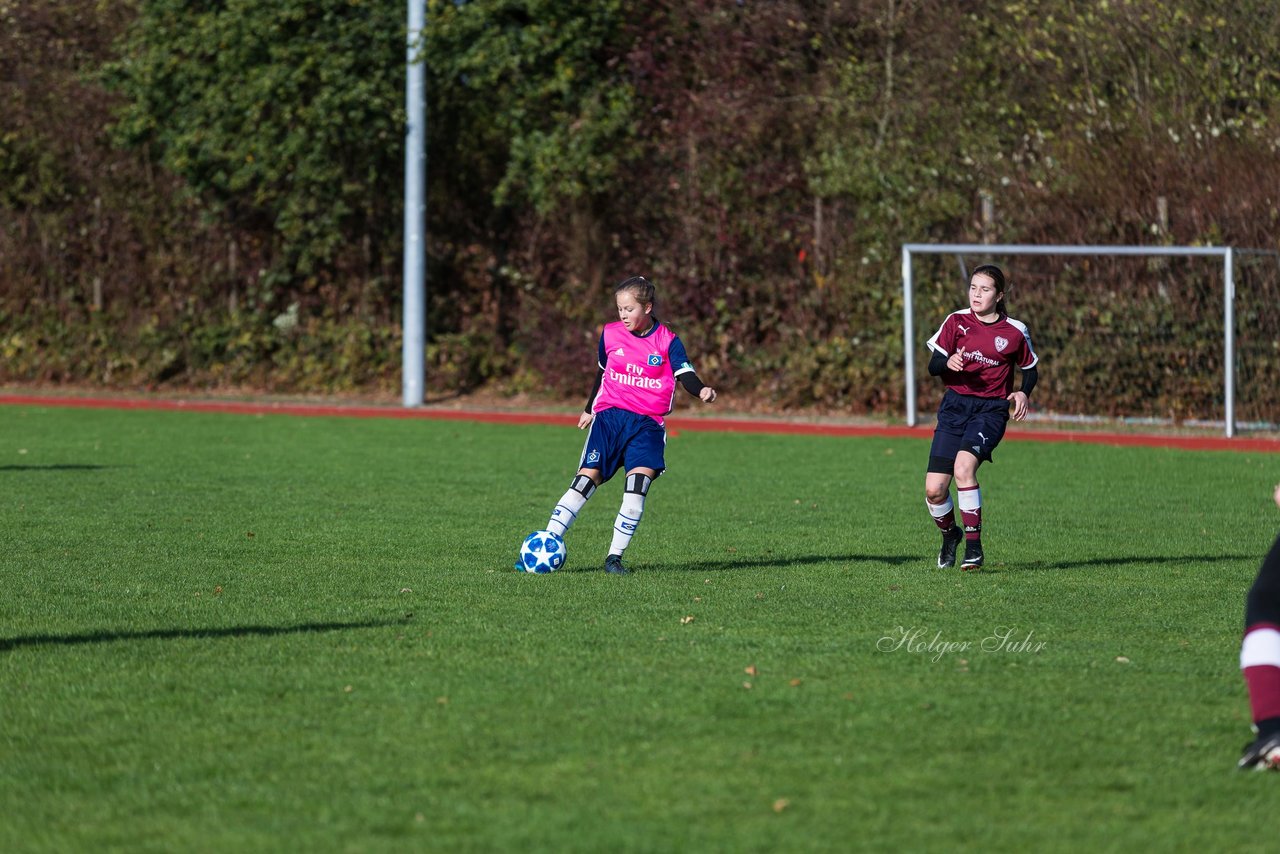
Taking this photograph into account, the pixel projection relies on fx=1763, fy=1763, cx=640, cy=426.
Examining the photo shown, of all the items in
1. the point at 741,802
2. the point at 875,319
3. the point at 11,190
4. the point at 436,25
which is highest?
the point at 436,25

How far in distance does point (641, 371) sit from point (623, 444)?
1.26 feet

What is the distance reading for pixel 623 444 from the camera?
8.97 m

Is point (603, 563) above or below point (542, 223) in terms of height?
below

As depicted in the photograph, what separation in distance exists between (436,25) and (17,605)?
17519mm

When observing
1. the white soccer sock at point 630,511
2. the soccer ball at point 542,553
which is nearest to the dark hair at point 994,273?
the white soccer sock at point 630,511

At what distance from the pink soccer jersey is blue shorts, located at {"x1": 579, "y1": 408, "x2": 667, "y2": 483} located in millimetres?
64

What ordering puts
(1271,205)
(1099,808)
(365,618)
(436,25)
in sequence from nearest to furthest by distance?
(1099,808), (365,618), (1271,205), (436,25)

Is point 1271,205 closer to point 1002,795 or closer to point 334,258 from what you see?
point 334,258

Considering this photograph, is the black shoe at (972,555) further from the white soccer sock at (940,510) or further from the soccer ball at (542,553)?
the soccer ball at (542,553)

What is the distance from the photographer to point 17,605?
7.79 meters

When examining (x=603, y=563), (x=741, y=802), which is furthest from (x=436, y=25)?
(x=741, y=802)

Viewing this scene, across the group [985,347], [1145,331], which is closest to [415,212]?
[1145,331]

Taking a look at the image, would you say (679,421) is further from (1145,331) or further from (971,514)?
(971,514)

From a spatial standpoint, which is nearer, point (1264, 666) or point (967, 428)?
point (1264, 666)
